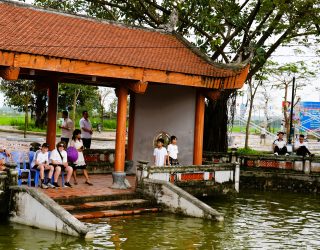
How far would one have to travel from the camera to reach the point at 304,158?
18156 mm

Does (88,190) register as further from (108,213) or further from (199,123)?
(199,123)

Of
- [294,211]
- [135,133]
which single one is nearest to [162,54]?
[135,133]

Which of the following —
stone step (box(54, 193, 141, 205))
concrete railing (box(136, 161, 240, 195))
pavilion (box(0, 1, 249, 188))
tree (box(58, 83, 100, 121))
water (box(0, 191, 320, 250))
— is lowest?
water (box(0, 191, 320, 250))

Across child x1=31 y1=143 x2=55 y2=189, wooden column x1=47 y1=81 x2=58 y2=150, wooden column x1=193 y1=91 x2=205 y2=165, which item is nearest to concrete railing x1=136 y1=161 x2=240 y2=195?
wooden column x1=193 y1=91 x2=205 y2=165

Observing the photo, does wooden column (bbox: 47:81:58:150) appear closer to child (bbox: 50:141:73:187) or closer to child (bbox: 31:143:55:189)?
child (bbox: 50:141:73:187)

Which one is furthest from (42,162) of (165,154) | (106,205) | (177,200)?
(165,154)

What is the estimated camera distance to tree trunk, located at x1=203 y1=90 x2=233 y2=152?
844 inches

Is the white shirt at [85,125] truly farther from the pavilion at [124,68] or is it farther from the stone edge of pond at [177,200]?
the stone edge of pond at [177,200]

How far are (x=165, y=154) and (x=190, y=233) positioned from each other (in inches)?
156

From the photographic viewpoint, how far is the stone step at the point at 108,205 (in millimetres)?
11689

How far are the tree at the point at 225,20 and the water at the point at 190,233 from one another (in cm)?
774

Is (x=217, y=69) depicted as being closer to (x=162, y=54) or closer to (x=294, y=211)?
(x=162, y=54)

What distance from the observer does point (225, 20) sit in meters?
20.2

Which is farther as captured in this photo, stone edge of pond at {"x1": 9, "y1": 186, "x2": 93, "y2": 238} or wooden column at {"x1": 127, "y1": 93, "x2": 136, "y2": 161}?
wooden column at {"x1": 127, "y1": 93, "x2": 136, "y2": 161}
